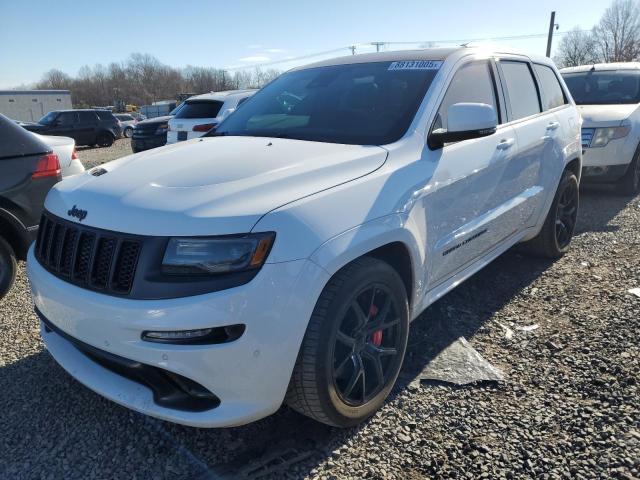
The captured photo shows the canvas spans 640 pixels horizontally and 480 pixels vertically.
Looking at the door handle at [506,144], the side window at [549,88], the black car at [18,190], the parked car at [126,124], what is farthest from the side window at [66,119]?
the door handle at [506,144]

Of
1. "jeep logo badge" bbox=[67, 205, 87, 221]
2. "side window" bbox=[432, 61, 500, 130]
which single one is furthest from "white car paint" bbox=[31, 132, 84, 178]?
"side window" bbox=[432, 61, 500, 130]

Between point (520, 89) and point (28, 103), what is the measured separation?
1812 inches

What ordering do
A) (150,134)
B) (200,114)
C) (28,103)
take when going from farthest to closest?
(28,103), (150,134), (200,114)

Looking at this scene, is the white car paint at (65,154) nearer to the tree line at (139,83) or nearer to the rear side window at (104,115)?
the rear side window at (104,115)

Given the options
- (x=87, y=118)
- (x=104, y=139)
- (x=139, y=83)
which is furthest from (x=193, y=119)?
(x=139, y=83)

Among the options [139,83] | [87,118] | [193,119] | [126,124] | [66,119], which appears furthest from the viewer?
[139,83]

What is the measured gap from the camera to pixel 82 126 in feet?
69.6

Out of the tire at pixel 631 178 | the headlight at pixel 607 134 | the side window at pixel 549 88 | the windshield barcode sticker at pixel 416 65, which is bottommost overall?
the tire at pixel 631 178

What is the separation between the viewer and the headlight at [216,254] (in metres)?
1.95

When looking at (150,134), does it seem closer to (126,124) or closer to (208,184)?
(208,184)

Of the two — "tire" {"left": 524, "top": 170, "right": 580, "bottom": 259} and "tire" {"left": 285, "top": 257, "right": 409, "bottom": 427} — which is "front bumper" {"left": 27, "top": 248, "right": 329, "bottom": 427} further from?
"tire" {"left": 524, "top": 170, "right": 580, "bottom": 259}

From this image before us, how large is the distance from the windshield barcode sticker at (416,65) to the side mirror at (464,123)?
0.43m

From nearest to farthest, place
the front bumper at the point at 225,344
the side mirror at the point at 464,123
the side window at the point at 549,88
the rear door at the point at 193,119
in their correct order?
the front bumper at the point at 225,344 < the side mirror at the point at 464,123 < the side window at the point at 549,88 < the rear door at the point at 193,119

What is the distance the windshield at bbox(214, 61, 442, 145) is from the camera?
287cm
